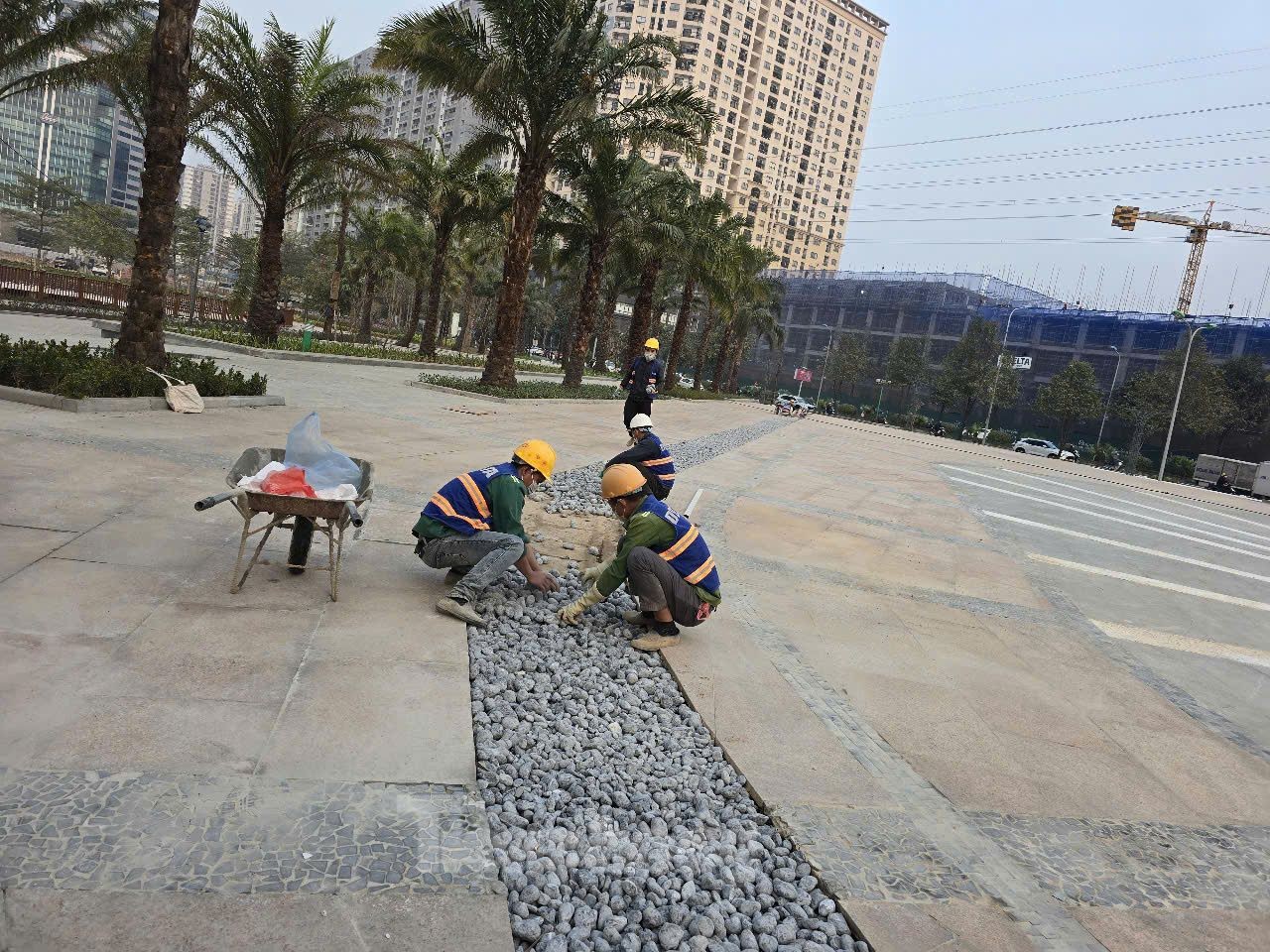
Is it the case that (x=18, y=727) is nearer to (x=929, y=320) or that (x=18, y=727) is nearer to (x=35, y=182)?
(x=35, y=182)

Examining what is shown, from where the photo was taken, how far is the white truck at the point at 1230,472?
4141cm

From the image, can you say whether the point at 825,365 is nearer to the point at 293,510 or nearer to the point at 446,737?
the point at 293,510

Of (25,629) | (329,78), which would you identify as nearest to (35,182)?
(329,78)

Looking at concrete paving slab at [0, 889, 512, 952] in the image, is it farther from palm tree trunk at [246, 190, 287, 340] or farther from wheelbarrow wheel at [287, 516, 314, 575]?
palm tree trunk at [246, 190, 287, 340]

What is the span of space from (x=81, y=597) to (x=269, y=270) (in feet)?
67.1

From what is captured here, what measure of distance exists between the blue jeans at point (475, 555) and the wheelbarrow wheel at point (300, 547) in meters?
0.68

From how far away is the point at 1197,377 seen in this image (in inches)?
2088

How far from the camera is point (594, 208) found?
2534 cm

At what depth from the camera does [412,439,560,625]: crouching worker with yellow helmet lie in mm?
4918

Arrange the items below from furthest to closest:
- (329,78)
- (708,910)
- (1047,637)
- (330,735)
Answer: (329,78), (1047,637), (330,735), (708,910)

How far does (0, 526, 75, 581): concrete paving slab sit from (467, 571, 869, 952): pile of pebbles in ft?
8.34

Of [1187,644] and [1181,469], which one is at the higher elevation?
[1181,469]

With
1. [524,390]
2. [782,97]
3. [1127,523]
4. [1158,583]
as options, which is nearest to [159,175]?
[524,390]

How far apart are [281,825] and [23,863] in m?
0.69
